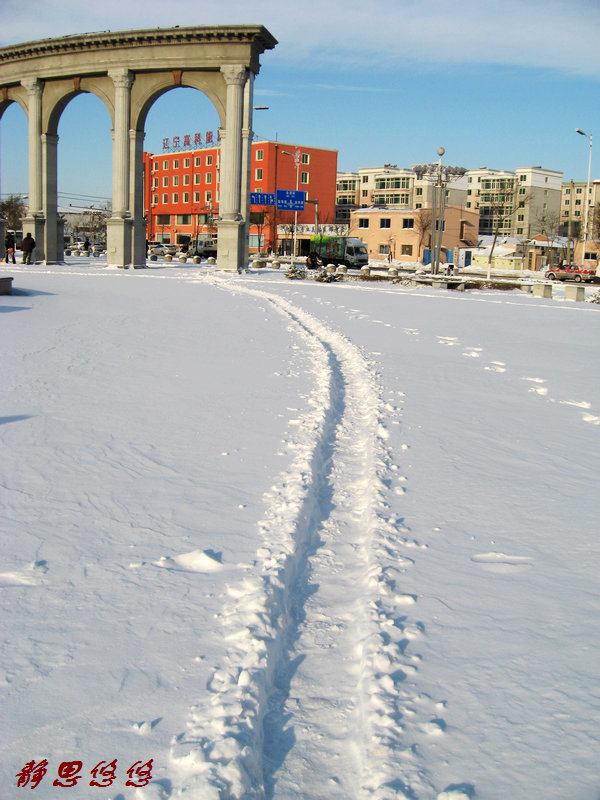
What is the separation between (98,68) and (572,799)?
3594 cm

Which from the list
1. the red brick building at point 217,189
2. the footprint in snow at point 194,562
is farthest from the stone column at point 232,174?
the red brick building at point 217,189

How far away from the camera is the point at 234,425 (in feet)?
20.5

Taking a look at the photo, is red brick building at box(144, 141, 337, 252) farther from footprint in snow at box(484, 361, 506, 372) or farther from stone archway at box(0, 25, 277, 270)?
footprint in snow at box(484, 361, 506, 372)

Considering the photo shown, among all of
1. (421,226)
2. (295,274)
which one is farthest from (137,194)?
(421,226)

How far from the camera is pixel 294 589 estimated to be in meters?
3.59

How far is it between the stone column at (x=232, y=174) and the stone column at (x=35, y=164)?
10438mm

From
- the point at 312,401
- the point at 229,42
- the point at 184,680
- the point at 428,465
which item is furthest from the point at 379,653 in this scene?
the point at 229,42

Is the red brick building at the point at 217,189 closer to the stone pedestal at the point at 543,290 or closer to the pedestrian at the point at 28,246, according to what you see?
the pedestrian at the point at 28,246

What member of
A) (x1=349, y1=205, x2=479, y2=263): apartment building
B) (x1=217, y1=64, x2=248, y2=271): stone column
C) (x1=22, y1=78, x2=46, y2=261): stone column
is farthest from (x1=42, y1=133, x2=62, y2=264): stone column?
(x1=349, y1=205, x2=479, y2=263): apartment building

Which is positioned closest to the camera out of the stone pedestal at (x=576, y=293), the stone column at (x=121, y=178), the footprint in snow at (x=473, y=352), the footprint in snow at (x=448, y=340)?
the footprint in snow at (x=473, y=352)

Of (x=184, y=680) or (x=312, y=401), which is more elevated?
(x=312, y=401)

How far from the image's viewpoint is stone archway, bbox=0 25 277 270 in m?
29.8

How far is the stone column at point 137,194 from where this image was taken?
106 feet

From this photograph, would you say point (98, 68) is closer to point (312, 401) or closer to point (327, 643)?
point (312, 401)
